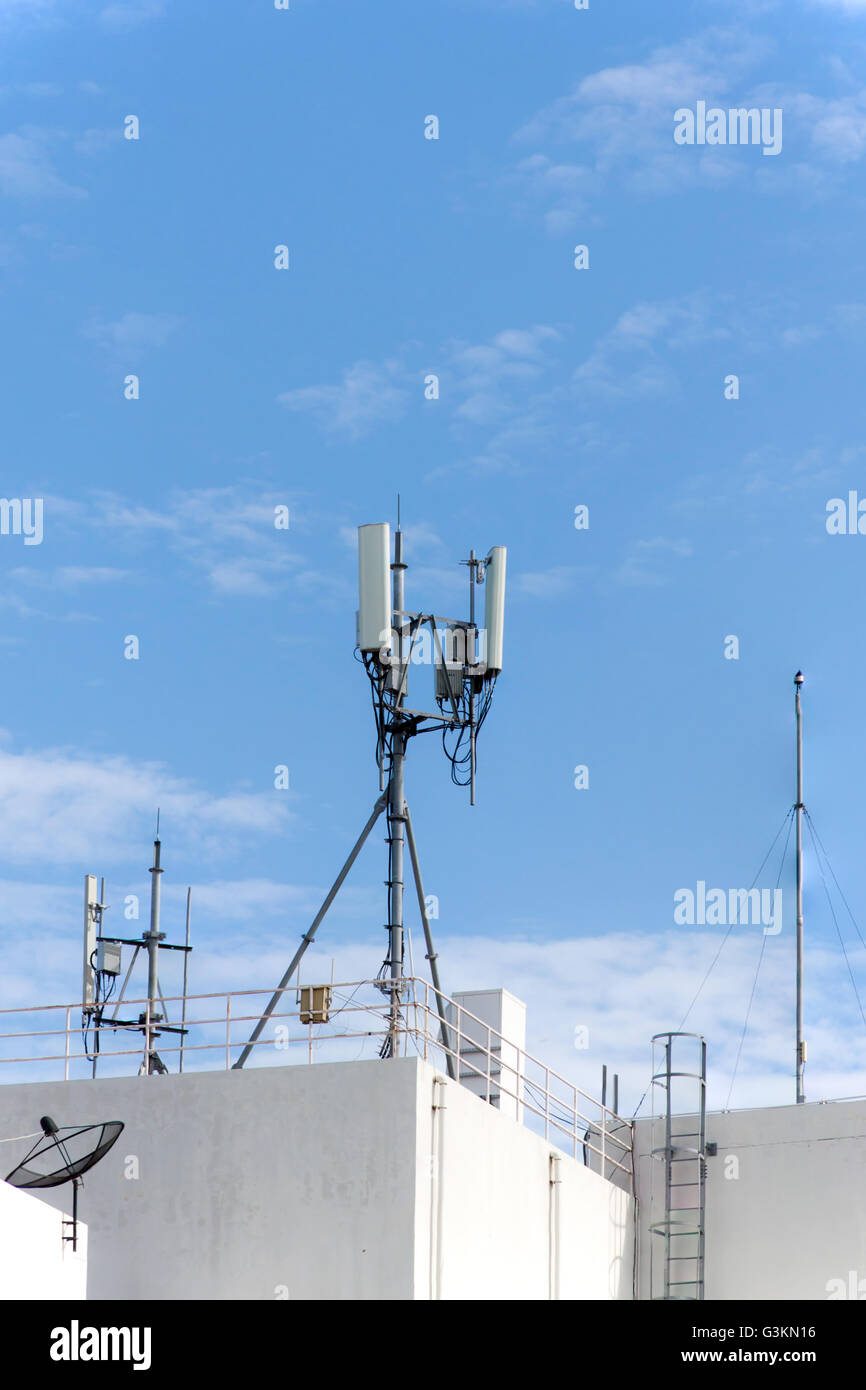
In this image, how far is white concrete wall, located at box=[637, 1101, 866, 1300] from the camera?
32.4m

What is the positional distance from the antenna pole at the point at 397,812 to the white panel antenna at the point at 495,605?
1.47 metres

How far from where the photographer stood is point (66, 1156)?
27906 millimetres

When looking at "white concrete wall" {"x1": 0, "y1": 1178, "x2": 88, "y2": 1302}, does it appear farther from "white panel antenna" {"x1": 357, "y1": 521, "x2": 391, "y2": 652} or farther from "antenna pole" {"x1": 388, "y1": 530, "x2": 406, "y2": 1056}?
"white panel antenna" {"x1": 357, "y1": 521, "x2": 391, "y2": 652}

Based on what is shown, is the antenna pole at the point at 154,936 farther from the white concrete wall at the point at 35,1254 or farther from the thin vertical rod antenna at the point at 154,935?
the white concrete wall at the point at 35,1254

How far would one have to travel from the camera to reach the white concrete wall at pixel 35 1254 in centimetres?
2539

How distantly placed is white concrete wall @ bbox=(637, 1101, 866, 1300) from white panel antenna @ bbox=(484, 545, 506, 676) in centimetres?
847

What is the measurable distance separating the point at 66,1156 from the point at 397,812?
8535mm

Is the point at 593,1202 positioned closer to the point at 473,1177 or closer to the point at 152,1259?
the point at 473,1177

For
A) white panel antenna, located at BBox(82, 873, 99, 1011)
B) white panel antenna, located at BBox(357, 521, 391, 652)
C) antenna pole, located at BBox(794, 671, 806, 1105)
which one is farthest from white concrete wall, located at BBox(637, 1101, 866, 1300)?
white panel antenna, located at BBox(82, 873, 99, 1011)

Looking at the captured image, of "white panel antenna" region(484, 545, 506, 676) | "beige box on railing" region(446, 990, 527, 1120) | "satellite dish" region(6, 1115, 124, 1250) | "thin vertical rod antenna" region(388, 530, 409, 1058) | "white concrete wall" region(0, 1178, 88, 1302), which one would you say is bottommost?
"white concrete wall" region(0, 1178, 88, 1302)

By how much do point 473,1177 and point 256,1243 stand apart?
123 inches
